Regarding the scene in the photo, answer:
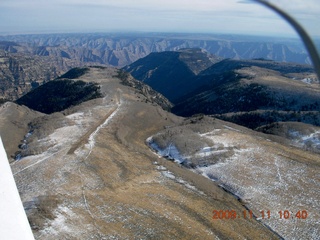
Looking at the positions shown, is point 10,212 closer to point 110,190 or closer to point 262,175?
point 110,190

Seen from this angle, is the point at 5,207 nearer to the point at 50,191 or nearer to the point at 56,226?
the point at 56,226
